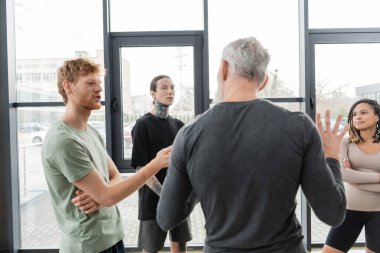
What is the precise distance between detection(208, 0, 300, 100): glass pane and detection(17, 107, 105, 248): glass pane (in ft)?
4.58

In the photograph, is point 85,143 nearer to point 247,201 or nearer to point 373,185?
point 247,201

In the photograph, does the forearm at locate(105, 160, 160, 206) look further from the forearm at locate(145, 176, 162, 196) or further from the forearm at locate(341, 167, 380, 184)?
the forearm at locate(341, 167, 380, 184)

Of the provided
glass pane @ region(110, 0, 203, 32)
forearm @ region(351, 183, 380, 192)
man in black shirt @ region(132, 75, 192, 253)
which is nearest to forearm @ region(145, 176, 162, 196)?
man in black shirt @ region(132, 75, 192, 253)

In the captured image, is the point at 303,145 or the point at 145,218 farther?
the point at 145,218

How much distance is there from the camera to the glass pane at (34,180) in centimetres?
346

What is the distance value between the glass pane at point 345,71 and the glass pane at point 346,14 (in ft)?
0.65

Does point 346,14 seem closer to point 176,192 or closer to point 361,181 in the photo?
point 361,181

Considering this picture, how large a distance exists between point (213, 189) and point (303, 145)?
29 centimetres

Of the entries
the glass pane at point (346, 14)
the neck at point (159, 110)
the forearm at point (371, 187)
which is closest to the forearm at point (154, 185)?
the neck at point (159, 110)

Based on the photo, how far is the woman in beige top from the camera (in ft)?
7.66

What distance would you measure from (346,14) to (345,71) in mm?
547

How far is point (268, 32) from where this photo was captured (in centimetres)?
341

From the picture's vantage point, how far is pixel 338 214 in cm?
109

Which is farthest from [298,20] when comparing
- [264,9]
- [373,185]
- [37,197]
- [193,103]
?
[37,197]
